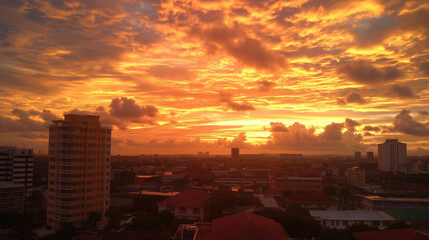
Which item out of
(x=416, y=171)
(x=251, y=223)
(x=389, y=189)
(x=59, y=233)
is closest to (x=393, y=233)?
(x=251, y=223)

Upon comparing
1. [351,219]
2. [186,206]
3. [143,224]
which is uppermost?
[143,224]

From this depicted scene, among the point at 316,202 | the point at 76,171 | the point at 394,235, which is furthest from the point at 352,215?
the point at 76,171

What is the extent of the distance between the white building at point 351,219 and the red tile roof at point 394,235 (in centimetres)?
733

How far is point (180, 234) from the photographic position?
60.5 ft

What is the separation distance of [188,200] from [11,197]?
18622mm

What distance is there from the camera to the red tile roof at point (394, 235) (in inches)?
666

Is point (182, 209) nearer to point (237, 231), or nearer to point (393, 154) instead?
point (237, 231)

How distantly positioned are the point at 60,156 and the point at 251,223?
58.4ft

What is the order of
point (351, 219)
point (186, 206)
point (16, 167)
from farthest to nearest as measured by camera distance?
point (16, 167), point (186, 206), point (351, 219)

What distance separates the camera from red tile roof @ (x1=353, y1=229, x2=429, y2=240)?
55.5ft

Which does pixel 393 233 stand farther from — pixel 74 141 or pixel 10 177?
pixel 10 177

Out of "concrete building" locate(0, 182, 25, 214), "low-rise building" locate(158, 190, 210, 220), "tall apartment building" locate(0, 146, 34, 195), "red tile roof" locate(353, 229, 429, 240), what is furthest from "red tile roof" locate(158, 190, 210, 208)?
"tall apartment building" locate(0, 146, 34, 195)

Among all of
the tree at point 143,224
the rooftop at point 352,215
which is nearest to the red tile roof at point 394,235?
the rooftop at point 352,215

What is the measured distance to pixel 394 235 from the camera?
17.7 m
